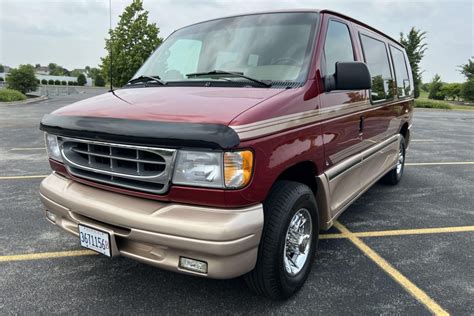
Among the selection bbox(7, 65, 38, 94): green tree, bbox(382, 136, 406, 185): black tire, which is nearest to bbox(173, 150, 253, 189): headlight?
bbox(382, 136, 406, 185): black tire

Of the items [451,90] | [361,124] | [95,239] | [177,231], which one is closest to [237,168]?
[177,231]

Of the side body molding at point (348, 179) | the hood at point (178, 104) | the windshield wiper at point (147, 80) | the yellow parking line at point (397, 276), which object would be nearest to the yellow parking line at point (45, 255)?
the hood at point (178, 104)

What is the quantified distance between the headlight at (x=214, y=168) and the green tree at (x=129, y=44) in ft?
Answer: 11.0

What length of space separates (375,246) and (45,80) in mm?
64150

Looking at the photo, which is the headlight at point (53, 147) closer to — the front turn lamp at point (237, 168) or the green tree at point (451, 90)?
the front turn lamp at point (237, 168)

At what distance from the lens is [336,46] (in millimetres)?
3344

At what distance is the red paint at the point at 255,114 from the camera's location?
219cm

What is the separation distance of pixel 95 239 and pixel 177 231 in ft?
2.28

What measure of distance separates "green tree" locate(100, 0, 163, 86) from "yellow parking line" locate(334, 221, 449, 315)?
12.2 ft

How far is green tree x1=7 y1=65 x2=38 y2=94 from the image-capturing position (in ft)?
98.8

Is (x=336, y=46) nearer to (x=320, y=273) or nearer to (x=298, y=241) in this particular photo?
(x=298, y=241)

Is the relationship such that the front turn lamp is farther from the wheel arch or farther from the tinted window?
the tinted window

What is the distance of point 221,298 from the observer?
2.76 m

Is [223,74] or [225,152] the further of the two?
[223,74]
